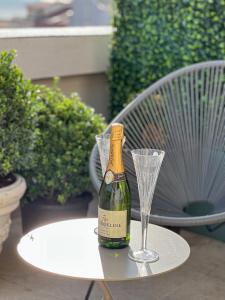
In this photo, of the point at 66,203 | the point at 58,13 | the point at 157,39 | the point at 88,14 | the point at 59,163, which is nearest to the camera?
the point at 59,163

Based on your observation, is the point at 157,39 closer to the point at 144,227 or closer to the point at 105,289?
the point at 144,227

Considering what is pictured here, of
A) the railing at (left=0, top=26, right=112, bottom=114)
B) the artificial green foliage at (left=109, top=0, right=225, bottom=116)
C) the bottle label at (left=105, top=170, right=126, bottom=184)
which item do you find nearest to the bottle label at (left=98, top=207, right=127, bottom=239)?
the bottle label at (left=105, top=170, right=126, bottom=184)

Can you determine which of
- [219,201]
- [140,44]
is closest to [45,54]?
[140,44]

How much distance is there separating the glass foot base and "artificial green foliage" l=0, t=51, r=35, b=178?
93 centimetres

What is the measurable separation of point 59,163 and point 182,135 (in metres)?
0.71

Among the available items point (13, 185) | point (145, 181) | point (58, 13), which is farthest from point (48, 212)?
point (58, 13)

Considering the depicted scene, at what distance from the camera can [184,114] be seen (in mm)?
3420

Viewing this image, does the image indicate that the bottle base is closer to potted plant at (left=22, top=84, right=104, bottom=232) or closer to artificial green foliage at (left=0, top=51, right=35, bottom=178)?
artificial green foliage at (left=0, top=51, right=35, bottom=178)

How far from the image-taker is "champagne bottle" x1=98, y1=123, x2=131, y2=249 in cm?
215

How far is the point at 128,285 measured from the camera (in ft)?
9.59

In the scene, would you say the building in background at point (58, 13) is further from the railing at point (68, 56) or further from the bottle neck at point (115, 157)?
the bottle neck at point (115, 157)

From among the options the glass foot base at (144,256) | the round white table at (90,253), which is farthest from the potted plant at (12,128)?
the glass foot base at (144,256)

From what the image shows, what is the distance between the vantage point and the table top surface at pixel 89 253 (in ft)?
6.61

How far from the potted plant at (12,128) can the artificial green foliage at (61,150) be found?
0.28m
